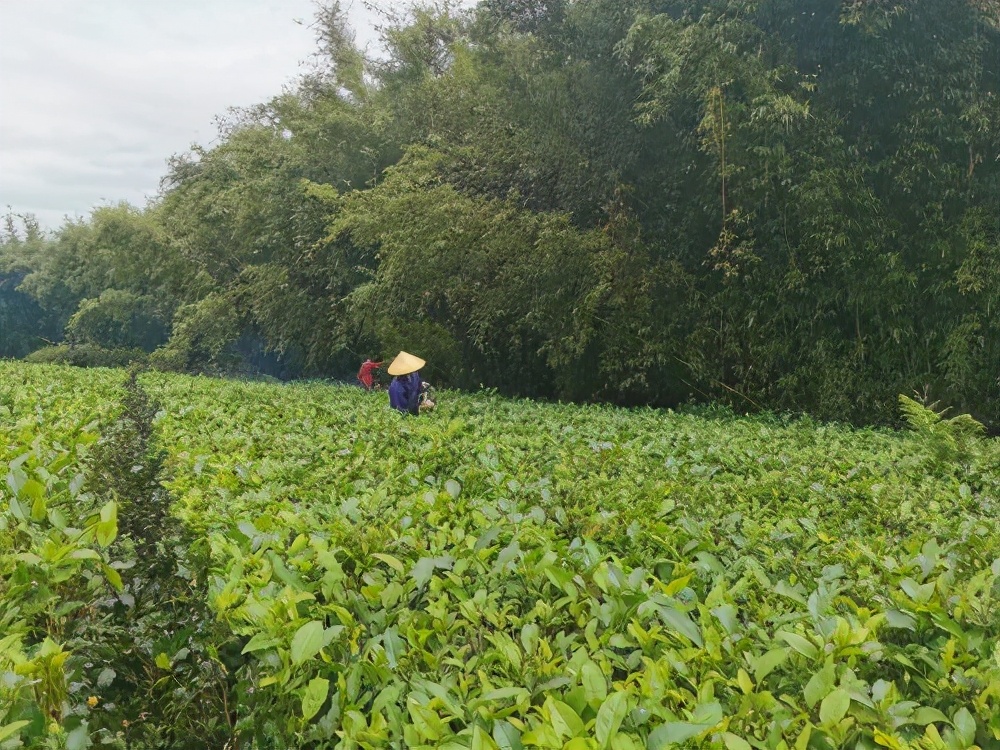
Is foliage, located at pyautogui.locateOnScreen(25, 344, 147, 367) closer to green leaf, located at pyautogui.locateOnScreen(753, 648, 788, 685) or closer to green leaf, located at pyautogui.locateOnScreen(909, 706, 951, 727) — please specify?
green leaf, located at pyautogui.locateOnScreen(753, 648, 788, 685)

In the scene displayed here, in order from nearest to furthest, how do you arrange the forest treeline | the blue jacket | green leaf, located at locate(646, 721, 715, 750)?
green leaf, located at locate(646, 721, 715, 750)
the blue jacket
the forest treeline

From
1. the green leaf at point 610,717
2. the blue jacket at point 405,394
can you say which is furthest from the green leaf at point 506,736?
the blue jacket at point 405,394

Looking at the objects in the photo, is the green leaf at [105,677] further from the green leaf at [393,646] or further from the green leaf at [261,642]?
the green leaf at [393,646]

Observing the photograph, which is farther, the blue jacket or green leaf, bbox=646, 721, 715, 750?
the blue jacket

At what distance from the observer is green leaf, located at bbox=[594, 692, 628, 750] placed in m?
1.24

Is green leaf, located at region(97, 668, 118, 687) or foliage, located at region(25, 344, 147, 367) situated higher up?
green leaf, located at region(97, 668, 118, 687)

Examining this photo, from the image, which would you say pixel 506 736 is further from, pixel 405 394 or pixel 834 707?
pixel 405 394

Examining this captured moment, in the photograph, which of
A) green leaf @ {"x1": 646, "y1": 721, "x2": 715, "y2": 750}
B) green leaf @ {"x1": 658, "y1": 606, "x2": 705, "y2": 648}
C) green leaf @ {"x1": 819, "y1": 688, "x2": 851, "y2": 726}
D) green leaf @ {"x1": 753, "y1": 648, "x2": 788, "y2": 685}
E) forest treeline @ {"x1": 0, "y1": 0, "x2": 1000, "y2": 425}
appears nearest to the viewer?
green leaf @ {"x1": 646, "y1": 721, "x2": 715, "y2": 750}

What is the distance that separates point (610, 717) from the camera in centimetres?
127

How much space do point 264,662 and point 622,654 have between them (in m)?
0.84

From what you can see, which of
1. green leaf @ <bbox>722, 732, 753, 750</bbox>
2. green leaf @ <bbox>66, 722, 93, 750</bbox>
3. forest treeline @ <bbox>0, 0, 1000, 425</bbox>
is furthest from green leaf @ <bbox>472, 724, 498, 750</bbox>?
forest treeline @ <bbox>0, 0, 1000, 425</bbox>

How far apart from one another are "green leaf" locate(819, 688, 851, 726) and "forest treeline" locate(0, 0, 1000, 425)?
8440 millimetres

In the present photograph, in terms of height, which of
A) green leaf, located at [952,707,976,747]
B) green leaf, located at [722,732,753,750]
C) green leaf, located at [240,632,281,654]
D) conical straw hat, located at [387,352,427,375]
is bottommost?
green leaf, located at [952,707,976,747]

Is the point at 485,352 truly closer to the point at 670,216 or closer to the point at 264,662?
the point at 670,216
